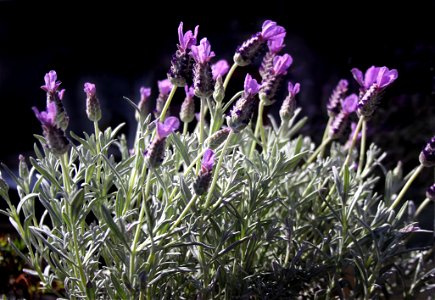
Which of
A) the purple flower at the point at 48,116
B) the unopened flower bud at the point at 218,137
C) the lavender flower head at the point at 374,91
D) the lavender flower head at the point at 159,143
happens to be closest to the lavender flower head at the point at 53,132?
the purple flower at the point at 48,116

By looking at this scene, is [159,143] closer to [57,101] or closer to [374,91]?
[57,101]

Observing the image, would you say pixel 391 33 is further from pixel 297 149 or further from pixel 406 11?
pixel 297 149

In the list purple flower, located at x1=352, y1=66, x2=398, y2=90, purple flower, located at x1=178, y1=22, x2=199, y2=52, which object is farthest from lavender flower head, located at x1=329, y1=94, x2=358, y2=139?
purple flower, located at x1=178, y1=22, x2=199, y2=52

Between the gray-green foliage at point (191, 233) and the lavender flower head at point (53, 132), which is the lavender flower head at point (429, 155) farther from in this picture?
the lavender flower head at point (53, 132)

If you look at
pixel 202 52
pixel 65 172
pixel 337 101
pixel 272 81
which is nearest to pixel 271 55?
pixel 272 81

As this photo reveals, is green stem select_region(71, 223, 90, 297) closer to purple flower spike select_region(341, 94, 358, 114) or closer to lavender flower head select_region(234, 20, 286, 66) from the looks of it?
lavender flower head select_region(234, 20, 286, 66)

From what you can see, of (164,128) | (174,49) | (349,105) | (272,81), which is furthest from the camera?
(174,49)

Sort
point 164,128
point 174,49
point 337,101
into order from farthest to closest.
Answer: point 174,49 < point 337,101 < point 164,128

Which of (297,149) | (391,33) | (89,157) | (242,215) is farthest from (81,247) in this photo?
(391,33)

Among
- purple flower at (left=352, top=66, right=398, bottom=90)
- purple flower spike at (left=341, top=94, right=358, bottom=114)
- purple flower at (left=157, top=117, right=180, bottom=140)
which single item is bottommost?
purple flower spike at (left=341, top=94, right=358, bottom=114)
